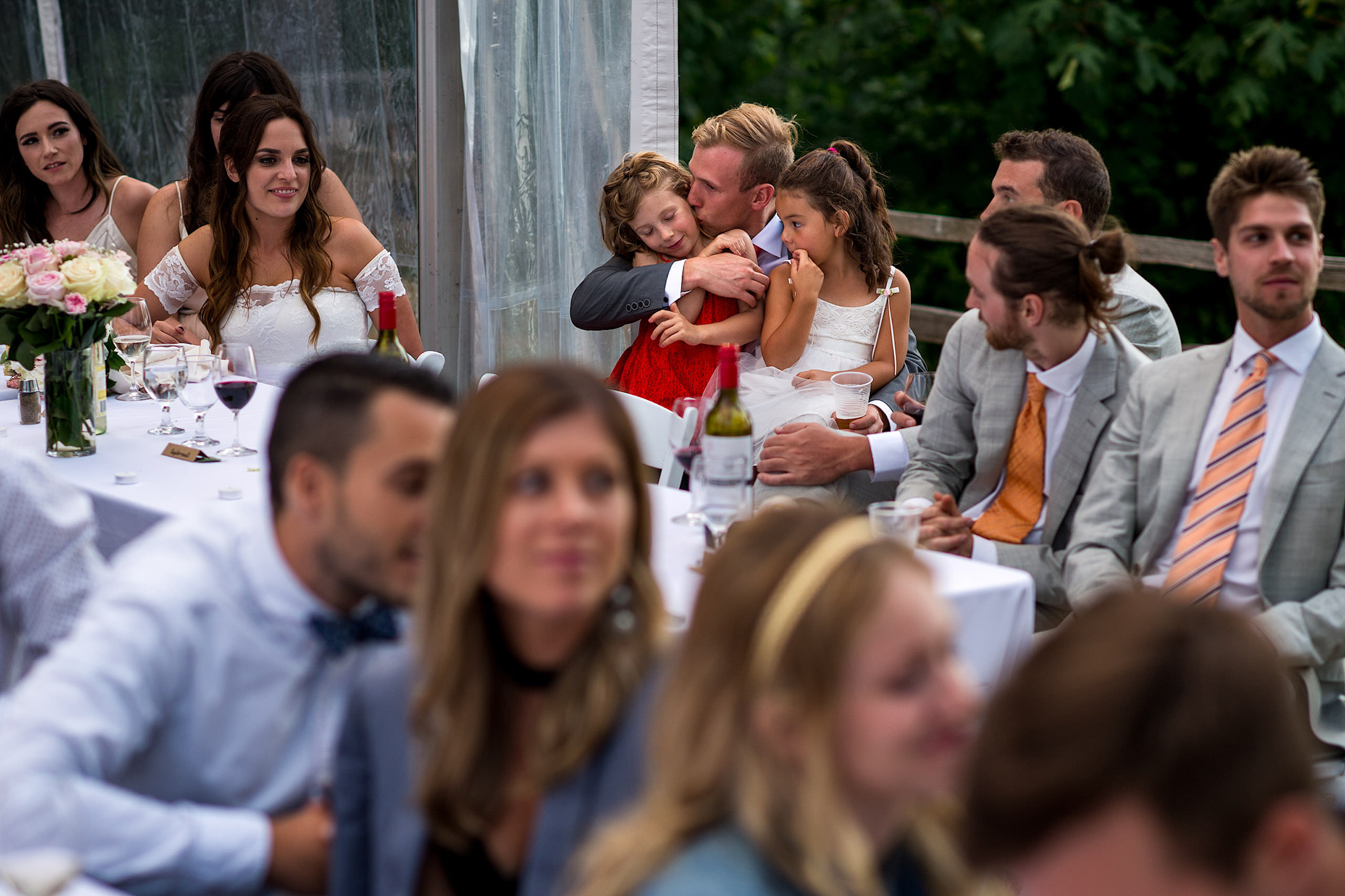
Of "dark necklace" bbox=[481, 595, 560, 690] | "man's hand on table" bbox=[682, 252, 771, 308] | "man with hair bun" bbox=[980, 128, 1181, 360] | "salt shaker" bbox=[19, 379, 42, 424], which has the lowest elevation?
"salt shaker" bbox=[19, 379, 42, 424]

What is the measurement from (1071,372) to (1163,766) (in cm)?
225

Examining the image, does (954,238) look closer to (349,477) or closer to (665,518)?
(665,518)

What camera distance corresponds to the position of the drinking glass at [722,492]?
238 centimetres

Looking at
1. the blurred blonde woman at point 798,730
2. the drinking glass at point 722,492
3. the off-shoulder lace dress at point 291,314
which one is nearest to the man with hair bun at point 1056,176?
the drinking glass at point 722,492

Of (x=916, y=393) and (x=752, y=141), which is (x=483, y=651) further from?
(x=752, y=141)

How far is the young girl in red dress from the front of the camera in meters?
3.93

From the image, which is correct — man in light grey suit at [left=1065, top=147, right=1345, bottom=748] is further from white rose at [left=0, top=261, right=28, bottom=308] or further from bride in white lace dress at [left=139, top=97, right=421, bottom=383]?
bride in white lace dress at [left=139, top=97, right=421, bottom=383]

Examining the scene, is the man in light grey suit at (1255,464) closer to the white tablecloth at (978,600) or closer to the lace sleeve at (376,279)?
the white tablecloth at (978,600)

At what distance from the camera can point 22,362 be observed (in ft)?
10.1

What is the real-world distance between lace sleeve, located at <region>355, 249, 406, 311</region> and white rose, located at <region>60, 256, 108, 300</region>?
4.49 feet

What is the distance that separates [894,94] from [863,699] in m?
7.93

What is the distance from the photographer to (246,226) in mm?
4270

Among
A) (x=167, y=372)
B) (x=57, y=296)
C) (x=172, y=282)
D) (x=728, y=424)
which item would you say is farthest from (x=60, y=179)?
(x=728, y=424)

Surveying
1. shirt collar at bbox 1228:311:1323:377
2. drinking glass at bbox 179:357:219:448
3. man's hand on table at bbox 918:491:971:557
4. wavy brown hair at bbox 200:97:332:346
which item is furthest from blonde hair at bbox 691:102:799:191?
shirt collar at bbox 1228:311:1323:377
